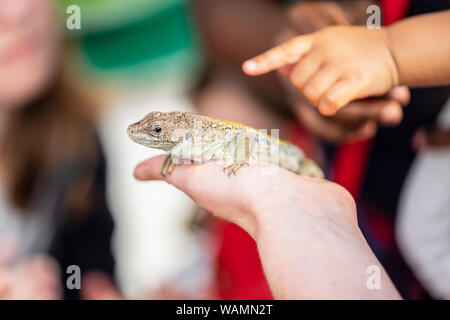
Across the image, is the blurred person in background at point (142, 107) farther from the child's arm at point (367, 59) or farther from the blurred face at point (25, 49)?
the child's arm at point (367, 59)

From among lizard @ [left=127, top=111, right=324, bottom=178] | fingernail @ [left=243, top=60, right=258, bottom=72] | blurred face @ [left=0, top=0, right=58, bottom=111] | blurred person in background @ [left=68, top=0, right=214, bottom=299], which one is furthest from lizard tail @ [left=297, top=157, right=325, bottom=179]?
blurred face @ [left=0, top=0, right=58, bottom=111]

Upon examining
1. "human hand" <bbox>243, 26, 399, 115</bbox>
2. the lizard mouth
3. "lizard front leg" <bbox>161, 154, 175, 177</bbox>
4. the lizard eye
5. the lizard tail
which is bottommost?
the lizard tail

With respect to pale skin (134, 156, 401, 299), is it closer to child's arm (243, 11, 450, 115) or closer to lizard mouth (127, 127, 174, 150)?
lizard mouth (127, 127, 174, 150)

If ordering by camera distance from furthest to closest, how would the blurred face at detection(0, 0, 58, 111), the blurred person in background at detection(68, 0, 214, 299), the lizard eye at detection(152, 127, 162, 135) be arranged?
1. the blurred person in background at detection(68, 0, 214, 299)
2. the blurred face at detection(0, 0, 58, 111)
3. the lizard eye at detection(152, 127, 162, 135)

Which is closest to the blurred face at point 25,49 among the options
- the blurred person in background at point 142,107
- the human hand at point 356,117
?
the blurred person in background at point 142,107

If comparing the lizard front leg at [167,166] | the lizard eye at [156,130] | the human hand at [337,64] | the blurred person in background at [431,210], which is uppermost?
the human hand at [337,64]
